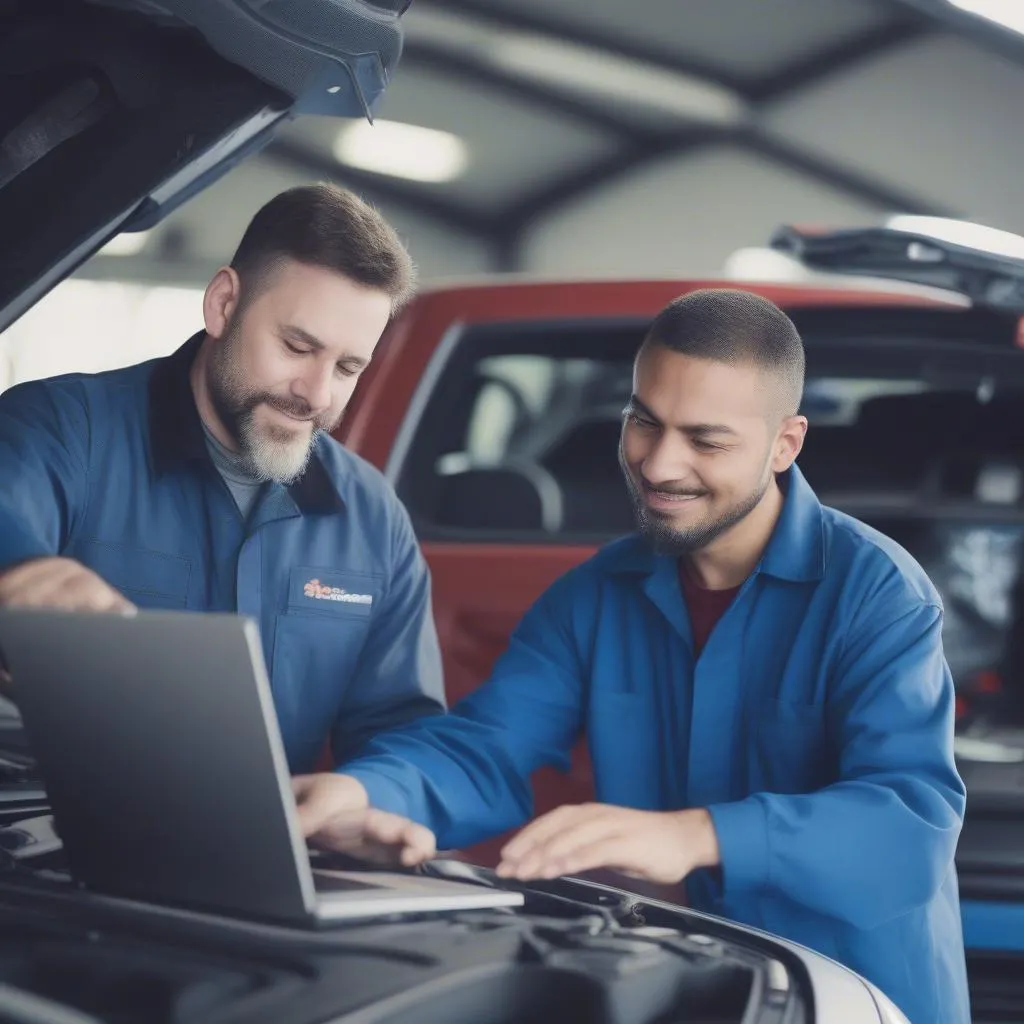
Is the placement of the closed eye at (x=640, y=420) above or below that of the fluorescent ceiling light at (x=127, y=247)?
below

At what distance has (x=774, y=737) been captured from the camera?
1751 millimetres

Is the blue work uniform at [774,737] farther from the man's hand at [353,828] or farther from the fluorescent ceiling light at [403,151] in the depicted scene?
the fluorescent ceiling light at [403,151]

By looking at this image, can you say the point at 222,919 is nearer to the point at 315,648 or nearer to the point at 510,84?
the point at 315,648

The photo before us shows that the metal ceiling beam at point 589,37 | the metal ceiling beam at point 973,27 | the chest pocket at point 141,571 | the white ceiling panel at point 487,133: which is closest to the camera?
the chest pocket at point 141,571

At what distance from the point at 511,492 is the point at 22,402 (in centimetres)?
102

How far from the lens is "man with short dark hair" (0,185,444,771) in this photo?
1856 mm

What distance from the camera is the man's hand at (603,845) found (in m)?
1.34

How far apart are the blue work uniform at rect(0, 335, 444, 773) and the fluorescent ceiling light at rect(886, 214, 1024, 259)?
0.85 m

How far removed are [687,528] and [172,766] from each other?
760mm

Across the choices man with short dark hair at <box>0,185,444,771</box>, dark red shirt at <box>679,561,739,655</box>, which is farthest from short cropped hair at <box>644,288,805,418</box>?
man with short dark hair at <box>0,185,444,771</box>

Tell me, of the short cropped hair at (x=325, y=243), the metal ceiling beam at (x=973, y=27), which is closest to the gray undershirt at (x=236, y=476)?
the short cropped hair at (x=325, y=243)

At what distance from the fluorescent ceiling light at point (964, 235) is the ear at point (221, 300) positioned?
2.99 ft

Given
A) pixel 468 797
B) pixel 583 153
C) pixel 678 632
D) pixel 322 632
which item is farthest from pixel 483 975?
pixel 583 153

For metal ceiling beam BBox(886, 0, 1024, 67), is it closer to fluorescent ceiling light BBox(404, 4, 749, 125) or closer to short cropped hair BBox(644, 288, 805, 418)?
fluorescent ceiling light BBox(404, 4, 749, 125)
